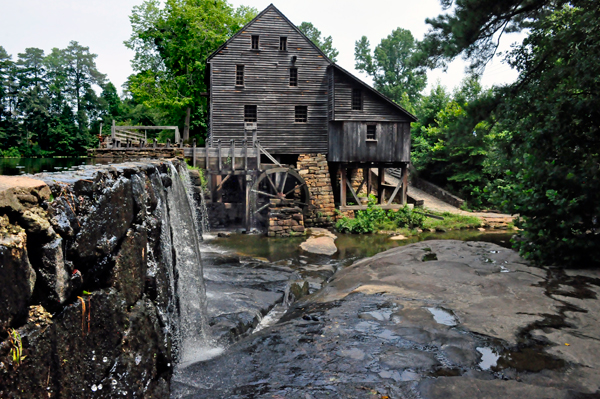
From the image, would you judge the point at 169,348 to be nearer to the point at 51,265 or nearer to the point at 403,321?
the point at 51,265

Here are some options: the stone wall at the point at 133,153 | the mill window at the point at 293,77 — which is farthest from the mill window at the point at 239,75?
the stone wall at the point at 133,153

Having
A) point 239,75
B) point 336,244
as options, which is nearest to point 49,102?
point 239,75

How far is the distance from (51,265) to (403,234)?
58.3ft

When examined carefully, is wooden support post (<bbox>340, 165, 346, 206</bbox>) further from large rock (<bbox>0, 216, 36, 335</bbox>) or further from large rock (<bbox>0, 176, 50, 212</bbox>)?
large rock (<bbox>0, 216, 36, 335</bbox>)

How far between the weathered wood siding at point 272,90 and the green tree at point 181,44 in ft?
25.9

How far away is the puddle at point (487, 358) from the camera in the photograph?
13.7ft

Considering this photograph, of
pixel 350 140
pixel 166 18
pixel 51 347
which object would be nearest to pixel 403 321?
pixel 51 347

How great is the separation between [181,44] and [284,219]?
1746 cm

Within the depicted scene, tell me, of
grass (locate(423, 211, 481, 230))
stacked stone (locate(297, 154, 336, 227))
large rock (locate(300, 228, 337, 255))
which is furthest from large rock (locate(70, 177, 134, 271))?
grass (locate(423, 211, 481, 230))

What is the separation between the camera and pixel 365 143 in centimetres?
2127

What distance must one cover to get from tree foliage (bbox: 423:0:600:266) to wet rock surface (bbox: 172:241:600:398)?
0.74 metres

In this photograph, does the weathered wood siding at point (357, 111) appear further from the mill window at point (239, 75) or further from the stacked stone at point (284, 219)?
the stacked stone at point (284, 219)

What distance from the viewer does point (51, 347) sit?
216cm

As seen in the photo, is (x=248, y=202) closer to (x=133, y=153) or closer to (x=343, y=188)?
(x=133, y=153)
